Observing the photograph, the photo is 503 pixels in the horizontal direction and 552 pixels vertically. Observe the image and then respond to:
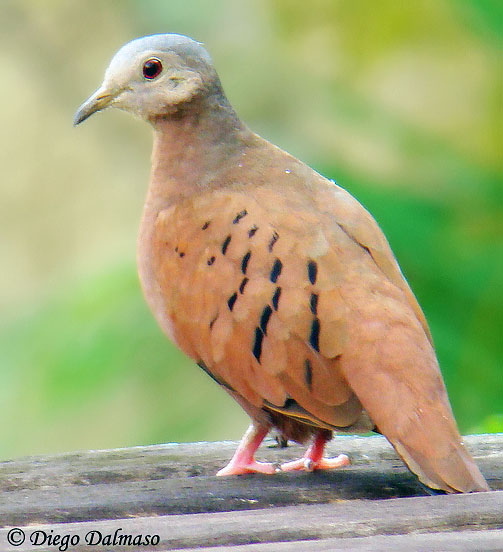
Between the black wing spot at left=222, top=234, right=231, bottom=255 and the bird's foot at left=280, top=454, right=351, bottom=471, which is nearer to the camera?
the bird's foot at left=280, top=454, right=351, bottom=471

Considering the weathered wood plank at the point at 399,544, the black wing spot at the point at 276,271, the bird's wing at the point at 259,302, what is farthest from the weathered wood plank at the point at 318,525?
the black wing spot at the point at 276,271

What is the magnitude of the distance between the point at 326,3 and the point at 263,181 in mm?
4698

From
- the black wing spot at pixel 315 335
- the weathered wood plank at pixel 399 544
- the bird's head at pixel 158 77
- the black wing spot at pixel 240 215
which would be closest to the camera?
the weathered wood plank at pixel 399 544

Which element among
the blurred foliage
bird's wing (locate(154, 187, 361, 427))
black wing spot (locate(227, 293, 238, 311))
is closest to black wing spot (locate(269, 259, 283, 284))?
bird's wing (locate(154, 187, 361, 427))

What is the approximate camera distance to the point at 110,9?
1112cm

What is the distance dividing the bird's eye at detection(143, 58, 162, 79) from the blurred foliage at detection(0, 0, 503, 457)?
1.92 metres

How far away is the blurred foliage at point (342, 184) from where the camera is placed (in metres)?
6.09

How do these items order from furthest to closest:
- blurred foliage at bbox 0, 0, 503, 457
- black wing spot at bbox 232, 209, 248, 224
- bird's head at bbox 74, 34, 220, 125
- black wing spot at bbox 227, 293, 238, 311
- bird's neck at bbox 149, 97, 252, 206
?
blurred foliage at bbox 0, 0, 503, 457 < bird's head at bbox 74, 34, 220, 125 < bird's neck at bbox 149, 97, 252, 206 < black wing spot at bbox 232, 209, 248, 224 < black wing spot at bbox 227, 293, 238, 311

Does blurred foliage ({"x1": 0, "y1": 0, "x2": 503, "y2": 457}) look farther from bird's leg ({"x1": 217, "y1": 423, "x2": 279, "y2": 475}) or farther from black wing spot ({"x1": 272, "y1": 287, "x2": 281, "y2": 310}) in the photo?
black wing spot ({"x1": 272, "y1": 287, "x2": 281, "y2": 310})

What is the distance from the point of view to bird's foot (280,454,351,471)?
3.25 metres

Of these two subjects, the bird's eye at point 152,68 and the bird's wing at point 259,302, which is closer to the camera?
the bird's wing at point 259,302

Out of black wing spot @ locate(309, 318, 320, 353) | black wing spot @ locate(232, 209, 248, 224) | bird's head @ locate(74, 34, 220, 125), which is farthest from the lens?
bird's head @ locate(74, 34, 220, 125)

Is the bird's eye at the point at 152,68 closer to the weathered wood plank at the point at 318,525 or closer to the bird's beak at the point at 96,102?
the bird's beak at the point at 96,102

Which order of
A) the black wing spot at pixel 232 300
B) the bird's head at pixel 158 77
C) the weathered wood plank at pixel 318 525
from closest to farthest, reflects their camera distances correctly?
the weathered wood plank at pixel 318 525, the black wing spot at pixel 232 300, the bird's head at pixel 158 77
